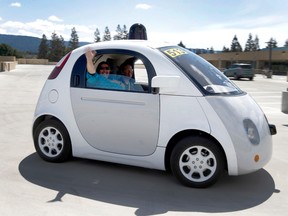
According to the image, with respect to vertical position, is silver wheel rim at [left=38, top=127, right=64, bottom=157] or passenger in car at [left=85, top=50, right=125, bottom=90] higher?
passenger in car at [left=85, top=50, right=125, bottom=90]

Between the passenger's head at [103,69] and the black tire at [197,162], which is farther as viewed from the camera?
the passenger's head at [103,69]

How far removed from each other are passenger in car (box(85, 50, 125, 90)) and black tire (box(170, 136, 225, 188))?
4.30 ft

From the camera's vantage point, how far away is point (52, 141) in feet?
16.9

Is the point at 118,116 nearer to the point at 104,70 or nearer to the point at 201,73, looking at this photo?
the point at 104,70

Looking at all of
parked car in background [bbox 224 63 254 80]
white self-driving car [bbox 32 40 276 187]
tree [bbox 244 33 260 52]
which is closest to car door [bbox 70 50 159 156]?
white self-driving car [bbox 32 40 276 187]

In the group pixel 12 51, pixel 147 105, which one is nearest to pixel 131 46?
pixel 147 105

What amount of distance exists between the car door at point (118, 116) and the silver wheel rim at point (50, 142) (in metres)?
0.44

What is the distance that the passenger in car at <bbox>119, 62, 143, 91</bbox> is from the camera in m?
4.61

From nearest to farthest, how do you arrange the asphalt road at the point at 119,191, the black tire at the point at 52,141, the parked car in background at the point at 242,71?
the asphalt road at the point at 119,191, the black tire at the point at 52,141, the parked car in background at the point at 242,71

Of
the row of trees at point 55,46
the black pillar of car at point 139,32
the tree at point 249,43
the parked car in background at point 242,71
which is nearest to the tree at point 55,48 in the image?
the row of trees at point 55,46

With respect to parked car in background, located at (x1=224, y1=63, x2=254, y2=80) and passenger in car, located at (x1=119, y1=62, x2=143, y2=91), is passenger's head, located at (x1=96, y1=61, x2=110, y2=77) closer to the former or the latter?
passenger in car, located at (x1=119, y1=62, x2=143, y2=91)

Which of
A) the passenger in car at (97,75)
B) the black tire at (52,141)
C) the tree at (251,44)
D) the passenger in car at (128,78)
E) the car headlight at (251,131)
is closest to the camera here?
the car headlight at (251,131)

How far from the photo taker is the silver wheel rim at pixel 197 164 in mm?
4219

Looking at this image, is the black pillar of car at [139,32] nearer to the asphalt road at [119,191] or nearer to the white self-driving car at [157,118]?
the white self-driving car at [157,118]
